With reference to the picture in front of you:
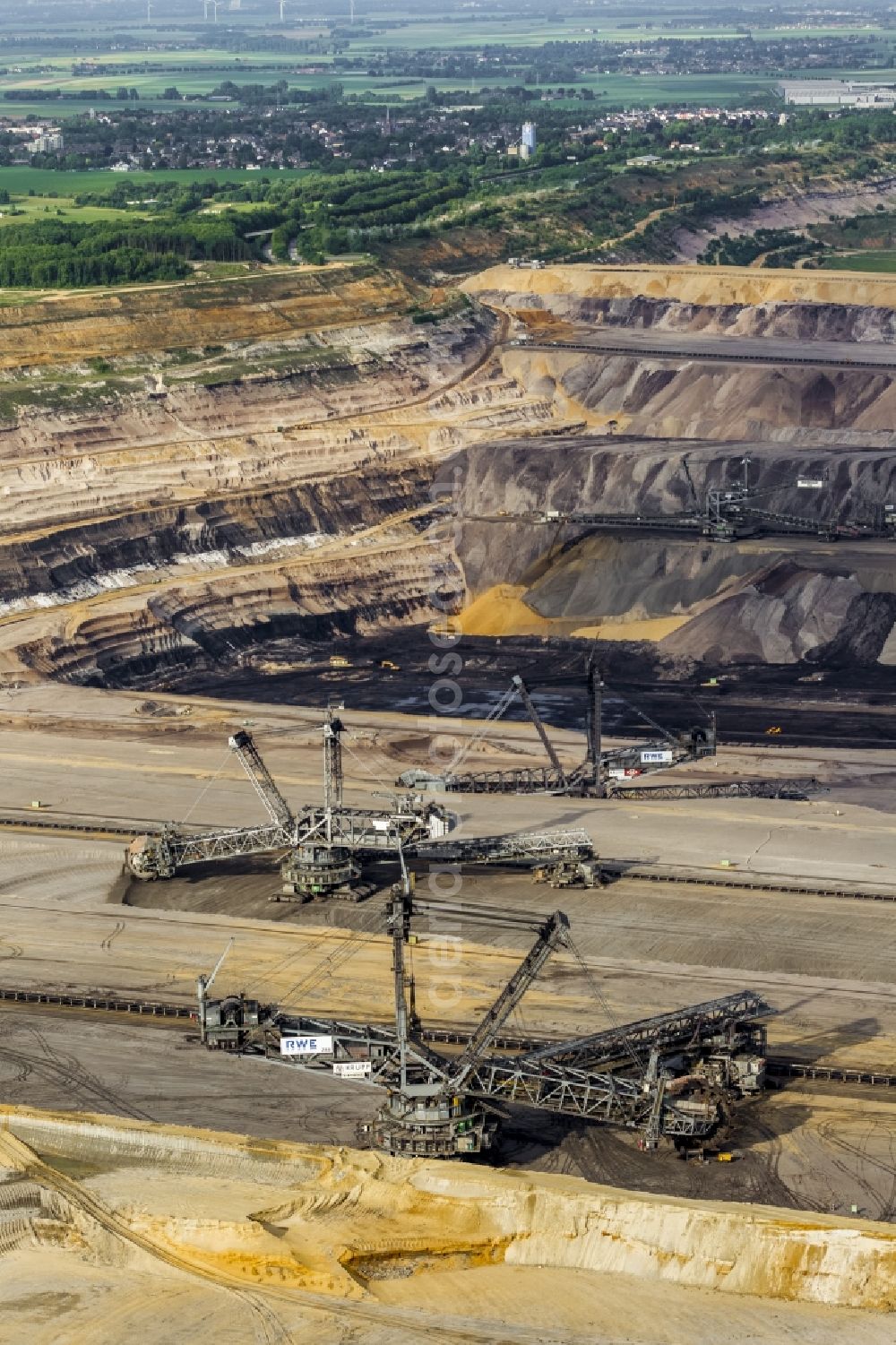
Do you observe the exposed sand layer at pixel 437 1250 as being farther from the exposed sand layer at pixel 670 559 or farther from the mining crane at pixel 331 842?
the exposed sand layer at pixel 670 559

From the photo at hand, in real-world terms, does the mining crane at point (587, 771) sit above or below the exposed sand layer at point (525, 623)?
above

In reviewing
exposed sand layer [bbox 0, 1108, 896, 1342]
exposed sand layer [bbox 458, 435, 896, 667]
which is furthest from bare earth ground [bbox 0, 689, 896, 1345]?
exposed sand layer [bbox 458, 435, 896, 667]

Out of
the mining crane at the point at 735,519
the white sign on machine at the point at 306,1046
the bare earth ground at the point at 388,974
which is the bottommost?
the bare earth ground at the point at 388,974

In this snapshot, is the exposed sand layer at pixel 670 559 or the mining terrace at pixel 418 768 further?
the exposed sand layer at pixel 670 559

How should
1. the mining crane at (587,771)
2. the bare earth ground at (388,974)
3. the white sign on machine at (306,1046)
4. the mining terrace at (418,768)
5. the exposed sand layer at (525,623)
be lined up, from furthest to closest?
the exposed sand layer at (525,623) < the mining crane at (587,771) < the white sign on machine at (306,1046) < the mining terrace at (418,768) < the bare earth ground at (388,974)

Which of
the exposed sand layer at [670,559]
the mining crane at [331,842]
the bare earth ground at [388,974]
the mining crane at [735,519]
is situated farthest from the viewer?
the mining crane at [735,519]

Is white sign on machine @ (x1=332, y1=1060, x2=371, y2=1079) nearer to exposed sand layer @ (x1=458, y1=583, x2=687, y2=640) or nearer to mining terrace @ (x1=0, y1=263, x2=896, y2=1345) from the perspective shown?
mining terrace @ (x1=0, y1=263, x2=896, y2=1345)

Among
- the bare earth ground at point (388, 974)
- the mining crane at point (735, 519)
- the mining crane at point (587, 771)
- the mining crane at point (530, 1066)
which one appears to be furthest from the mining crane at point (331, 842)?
the mining crane at point (735, 519)

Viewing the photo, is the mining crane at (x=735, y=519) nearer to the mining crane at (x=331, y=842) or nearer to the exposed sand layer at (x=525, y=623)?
the exposed sand layer at (x=525, y=623)
